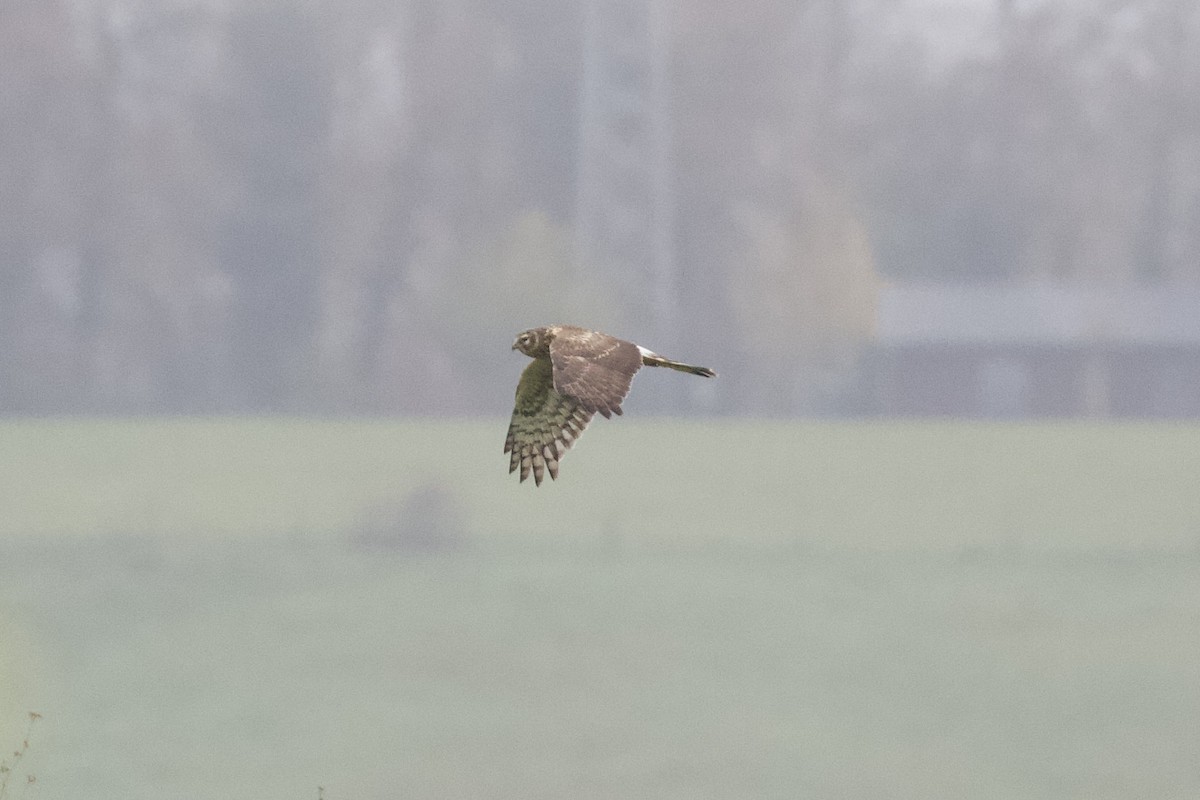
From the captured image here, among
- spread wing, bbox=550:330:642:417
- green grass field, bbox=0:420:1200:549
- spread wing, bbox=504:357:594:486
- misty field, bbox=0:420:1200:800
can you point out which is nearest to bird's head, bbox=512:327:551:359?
spread wing, bbox=504:357:594:486

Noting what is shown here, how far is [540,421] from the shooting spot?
8922mm

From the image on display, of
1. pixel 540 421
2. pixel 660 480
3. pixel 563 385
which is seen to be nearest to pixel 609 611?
pixel 660 480

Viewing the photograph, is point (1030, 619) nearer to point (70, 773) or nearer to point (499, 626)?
point (499, 626)

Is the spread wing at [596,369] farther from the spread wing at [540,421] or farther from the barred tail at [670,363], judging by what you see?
the spread wing at [540,421]

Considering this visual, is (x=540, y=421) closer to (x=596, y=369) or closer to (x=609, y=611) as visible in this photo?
(x=596, y=369)

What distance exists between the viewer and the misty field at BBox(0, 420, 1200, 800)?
38000mm

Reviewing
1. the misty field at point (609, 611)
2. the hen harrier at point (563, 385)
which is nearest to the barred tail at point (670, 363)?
the hen harrier at point (563, 385)

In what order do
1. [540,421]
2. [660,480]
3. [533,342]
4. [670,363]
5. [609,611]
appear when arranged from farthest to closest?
[660,480], [609,611], [540,421], [533,342], [670,363]

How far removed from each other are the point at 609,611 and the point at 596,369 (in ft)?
139

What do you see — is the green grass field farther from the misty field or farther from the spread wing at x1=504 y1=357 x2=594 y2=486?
the spread wing at x1=504 y1=357 x2=594 y2=486

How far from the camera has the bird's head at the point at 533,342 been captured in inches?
325

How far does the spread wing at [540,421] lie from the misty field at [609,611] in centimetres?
2443

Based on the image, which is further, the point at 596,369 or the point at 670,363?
the point at 670,363

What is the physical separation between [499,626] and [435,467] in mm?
15184
